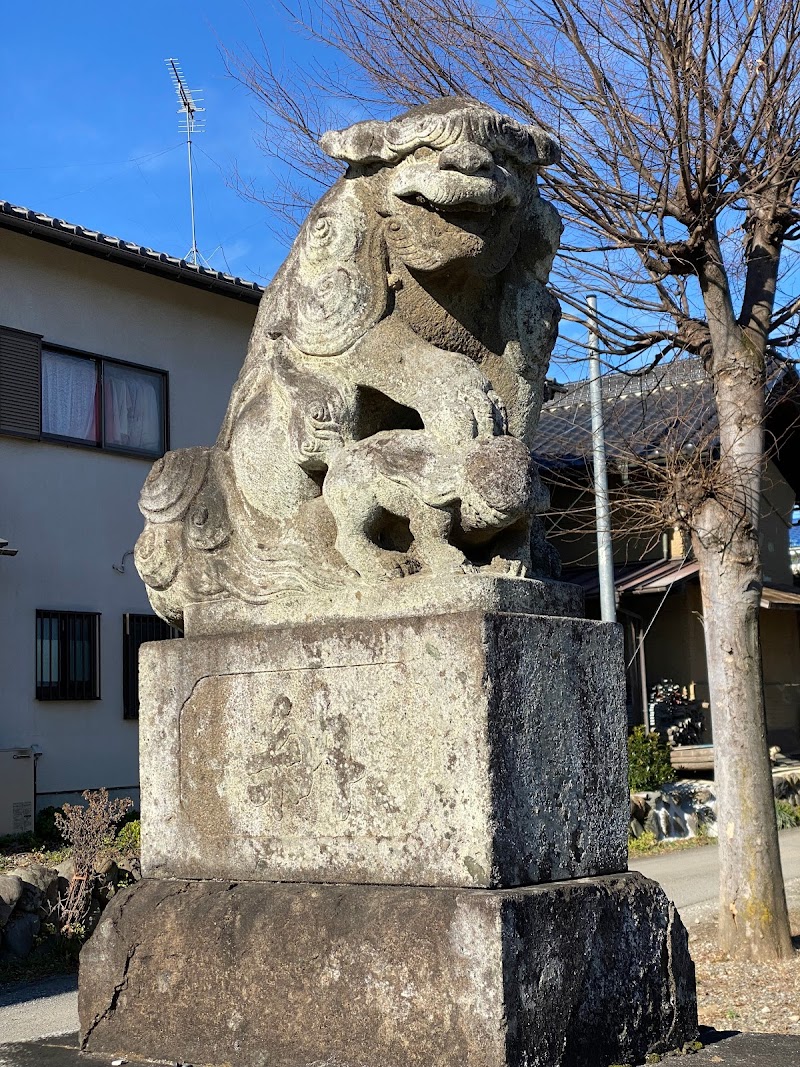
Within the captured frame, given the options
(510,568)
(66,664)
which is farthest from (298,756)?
(66,664)

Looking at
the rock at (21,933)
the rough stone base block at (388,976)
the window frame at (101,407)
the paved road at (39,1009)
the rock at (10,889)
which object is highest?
the window frame at (101,407)

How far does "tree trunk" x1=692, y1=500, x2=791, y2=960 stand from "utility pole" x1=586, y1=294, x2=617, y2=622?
2.48ft

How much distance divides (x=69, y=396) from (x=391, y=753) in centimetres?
1068

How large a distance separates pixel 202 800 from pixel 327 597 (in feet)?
2.34

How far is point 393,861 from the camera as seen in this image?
325cm

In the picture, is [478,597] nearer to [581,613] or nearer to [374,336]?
[581,613]

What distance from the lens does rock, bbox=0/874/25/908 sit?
8.18m

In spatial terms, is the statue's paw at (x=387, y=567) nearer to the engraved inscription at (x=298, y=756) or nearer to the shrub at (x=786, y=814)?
the engraved inscription at (x=298, y=756)

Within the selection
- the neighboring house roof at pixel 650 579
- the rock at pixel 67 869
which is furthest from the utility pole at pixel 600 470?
the rock at pixel 67 869

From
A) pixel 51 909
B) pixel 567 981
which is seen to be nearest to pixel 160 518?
pixel 567 981

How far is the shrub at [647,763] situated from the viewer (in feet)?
48.4

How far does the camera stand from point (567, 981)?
308 centimetres

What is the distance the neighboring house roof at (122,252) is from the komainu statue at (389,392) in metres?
8.61

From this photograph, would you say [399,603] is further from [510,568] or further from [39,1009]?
[39,1009]
